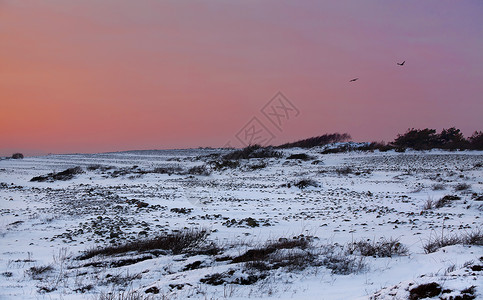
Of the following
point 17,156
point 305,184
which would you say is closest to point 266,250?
point 305,184

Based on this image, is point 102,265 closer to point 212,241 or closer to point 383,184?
point 212,241

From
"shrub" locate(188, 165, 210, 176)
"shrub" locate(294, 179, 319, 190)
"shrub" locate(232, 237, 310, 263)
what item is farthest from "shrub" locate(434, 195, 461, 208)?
"shrub" locate(188, 165, 210, 176)

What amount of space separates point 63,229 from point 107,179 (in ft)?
55.6

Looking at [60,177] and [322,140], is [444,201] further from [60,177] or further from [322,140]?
[322,140]

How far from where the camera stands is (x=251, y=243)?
7.55 m

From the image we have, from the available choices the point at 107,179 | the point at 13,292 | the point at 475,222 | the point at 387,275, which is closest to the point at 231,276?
the point at 387,275

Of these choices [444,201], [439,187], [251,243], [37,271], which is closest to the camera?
[37,271]

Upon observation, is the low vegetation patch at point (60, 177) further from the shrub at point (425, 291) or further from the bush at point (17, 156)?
the bush at point (17, 156)

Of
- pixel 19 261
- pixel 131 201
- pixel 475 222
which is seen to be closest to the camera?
pixel 19 261

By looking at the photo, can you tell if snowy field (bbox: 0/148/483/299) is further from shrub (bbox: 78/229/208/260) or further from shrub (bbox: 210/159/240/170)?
shrub (bbox: 210/159/240/170)

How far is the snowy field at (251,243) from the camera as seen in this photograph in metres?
4.79

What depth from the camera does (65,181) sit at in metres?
25.0

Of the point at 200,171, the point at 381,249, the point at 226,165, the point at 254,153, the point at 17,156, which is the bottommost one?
the point at 381,249

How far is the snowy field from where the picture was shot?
188 inches
